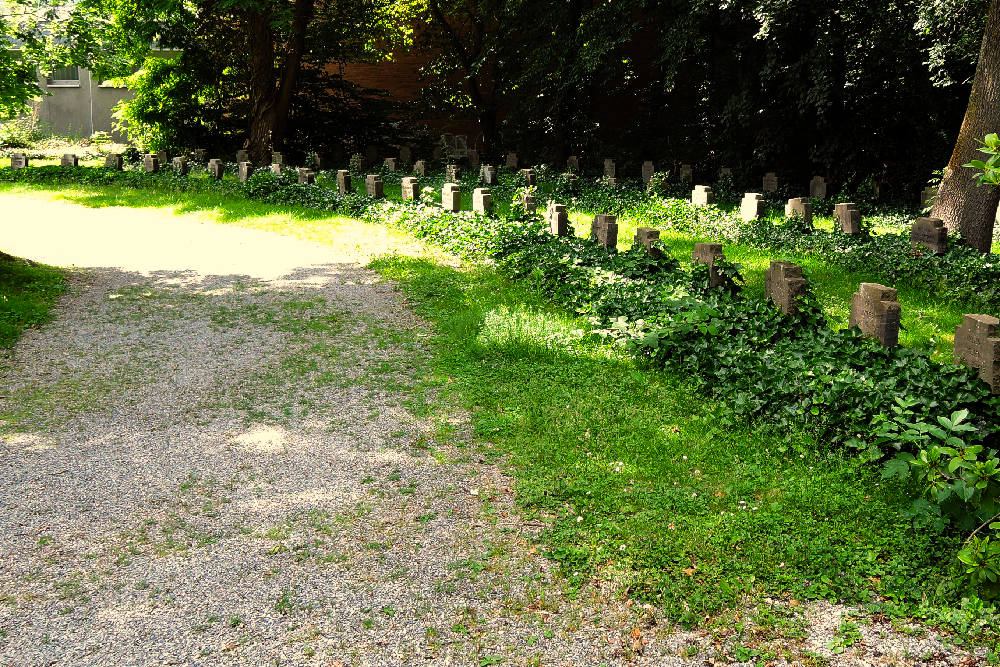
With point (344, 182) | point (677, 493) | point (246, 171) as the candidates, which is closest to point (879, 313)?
point (677, 493)

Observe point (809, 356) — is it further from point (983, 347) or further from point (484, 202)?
point (484, 202)

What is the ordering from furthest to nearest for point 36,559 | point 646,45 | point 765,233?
point 646,45, point 765,233, point 36,559

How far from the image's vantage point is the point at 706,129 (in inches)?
781

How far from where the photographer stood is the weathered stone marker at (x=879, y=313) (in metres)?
5.62

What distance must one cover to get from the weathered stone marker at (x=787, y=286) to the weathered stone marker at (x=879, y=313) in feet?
2.31

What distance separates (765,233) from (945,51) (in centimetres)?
490

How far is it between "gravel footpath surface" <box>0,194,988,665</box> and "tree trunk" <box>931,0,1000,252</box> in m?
7.23

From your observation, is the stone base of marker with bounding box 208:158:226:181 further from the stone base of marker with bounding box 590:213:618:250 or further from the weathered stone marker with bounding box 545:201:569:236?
the stone base of marker with bounding box 590:213:618:250

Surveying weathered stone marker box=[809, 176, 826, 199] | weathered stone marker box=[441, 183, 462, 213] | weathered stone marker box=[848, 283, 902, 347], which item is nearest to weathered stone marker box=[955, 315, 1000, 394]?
weathered stone marker box=[848, 283, 902, 347]

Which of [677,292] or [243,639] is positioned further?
[677,292]

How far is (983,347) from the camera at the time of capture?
4836mm

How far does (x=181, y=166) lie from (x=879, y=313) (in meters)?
18.3

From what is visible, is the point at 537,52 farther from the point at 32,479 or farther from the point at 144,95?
the point at 32,479

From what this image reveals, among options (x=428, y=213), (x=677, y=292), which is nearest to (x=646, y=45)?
(x=428, y=213)
